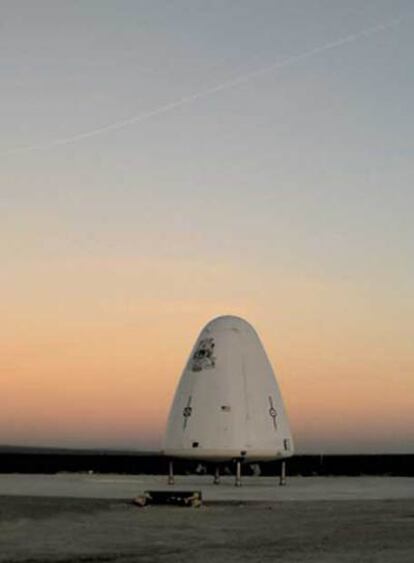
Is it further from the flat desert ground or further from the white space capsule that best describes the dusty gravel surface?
the white space capsule

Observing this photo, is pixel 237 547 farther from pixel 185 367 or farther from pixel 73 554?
pixel 185 367

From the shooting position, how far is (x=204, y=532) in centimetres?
2025

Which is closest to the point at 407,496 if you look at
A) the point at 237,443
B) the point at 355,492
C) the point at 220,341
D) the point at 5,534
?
the point at 355,492

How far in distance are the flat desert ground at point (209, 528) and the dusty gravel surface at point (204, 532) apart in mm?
19

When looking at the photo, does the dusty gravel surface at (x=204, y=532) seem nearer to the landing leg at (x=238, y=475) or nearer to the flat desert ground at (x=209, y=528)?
the flat desert ground at (x=209, y=528)

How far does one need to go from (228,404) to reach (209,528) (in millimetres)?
21895

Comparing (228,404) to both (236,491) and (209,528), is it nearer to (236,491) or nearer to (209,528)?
(236,491)

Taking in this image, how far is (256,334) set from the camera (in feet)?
152

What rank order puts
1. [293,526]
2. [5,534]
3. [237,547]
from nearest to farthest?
1. [237,547]
2. [5,534]
3. [293,526]

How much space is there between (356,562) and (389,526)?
6.49 meters

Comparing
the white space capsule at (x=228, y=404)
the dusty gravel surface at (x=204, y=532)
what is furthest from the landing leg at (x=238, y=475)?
the dusty gravel surface at (x=204, y=532)

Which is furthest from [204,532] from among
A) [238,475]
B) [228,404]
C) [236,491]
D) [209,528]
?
[228,404]

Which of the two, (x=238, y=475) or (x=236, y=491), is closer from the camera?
(x=236, y=491)

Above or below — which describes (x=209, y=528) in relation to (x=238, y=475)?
below
